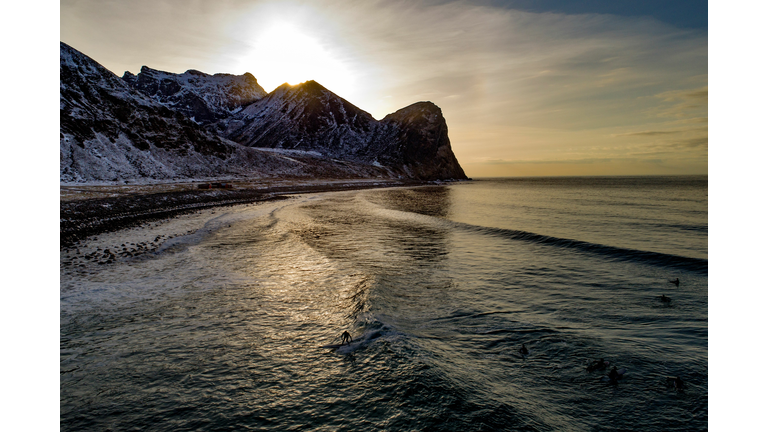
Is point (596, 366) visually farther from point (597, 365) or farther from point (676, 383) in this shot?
point (676, 383)

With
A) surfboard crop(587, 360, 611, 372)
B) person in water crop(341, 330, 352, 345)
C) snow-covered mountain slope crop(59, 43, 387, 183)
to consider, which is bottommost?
surfboard crop(587, 360, 611, 372)

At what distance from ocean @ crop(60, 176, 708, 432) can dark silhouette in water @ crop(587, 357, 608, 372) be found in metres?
0.09

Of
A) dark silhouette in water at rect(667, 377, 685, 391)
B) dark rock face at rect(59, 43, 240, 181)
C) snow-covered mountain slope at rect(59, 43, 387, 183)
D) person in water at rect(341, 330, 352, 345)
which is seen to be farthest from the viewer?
snow-covered mountain slope at rect(59, 43, 387, 183)

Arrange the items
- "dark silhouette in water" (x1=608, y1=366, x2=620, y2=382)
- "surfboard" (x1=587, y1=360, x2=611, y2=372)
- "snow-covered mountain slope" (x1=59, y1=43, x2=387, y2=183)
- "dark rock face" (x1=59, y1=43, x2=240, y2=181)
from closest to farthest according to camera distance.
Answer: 1. "dark silhouette in water" (x1=608, y1=366, x2=620, y2=382)
2. "surfboard" (x1=587, y1=360, x2=611, y2=372)
3. "dark rock face" (x1=59, y1=43, x2=240, y2=181)
4. "snow-covered mountain slope" (x1=59, y1=43, x2=387, y2=183)

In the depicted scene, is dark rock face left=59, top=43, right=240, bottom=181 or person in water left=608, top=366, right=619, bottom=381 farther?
dark rock face left=59, top=43, right=240, bottom=181

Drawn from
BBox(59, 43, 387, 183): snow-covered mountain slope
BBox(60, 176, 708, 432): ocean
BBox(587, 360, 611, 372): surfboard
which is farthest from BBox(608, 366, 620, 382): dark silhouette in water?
BBox(59, 43, 387, 183): snow-covered mountain slope

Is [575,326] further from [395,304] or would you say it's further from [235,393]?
[235,393]

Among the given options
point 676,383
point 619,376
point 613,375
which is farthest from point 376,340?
point 676,383

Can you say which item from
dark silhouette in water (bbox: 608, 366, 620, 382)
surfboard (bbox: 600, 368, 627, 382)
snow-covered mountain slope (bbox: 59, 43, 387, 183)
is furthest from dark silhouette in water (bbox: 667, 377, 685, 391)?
snow-covered mountain slope (bbox: 59, 43, 387, 183)

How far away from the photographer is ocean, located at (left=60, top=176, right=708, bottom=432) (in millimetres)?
5539

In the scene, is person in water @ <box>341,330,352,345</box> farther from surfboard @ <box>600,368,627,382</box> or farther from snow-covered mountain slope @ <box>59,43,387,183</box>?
snow-covered mountain slope @ <box>59,43,387,183</box>

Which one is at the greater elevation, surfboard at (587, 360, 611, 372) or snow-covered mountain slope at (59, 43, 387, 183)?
snow-covered mountain slope at (59, 43, 387, 183)

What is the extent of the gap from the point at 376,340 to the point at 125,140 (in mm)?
91136

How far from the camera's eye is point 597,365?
6.98 meters
